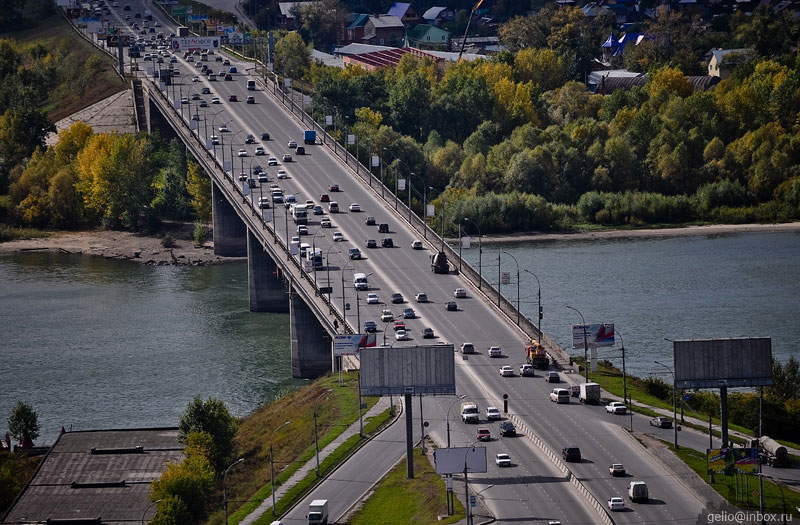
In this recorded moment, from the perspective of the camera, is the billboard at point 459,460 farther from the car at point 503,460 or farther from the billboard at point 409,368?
the billboard at point 409,368

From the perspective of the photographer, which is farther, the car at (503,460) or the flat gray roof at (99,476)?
the flat gray roof at (99,476)

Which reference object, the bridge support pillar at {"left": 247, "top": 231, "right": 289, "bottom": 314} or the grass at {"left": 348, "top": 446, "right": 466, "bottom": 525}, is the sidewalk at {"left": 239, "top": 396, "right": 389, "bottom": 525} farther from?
the bridge support pillar at {"left": 247, "top": 231, "right": 289, "bottom": 314}

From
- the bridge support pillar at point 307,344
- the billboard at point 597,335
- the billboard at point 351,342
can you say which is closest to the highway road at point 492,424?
the bridge support pillar at point 307,344

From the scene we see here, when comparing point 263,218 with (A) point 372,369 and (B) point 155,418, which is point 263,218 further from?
(A) point 372,369


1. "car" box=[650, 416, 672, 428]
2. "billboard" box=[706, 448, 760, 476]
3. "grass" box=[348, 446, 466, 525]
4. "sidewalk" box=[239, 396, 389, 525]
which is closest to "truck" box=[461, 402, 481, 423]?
"sidewalk" box=[239, 396, 389, 525]

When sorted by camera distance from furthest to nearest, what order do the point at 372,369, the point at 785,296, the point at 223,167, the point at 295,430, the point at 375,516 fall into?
1. the point at 223,167
2. the point at 785,296
3. the point at 295,430
4. the point at 372,369
5. the point at 375,516

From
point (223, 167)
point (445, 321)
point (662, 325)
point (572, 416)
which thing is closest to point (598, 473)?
point (572, 416)
